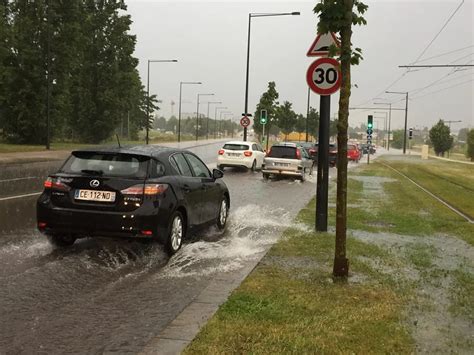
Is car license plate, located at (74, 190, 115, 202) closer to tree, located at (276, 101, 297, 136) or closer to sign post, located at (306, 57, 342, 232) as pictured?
sign post, located at (306, 57, 342, 232)

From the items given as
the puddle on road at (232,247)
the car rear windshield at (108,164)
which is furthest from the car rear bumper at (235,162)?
the car rear windshield at (108,164)

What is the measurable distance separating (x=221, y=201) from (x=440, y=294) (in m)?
4.35

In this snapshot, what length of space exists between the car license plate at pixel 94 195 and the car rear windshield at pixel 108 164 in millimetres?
251

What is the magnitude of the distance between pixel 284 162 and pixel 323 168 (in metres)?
13.0

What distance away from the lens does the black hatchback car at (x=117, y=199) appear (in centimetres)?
660

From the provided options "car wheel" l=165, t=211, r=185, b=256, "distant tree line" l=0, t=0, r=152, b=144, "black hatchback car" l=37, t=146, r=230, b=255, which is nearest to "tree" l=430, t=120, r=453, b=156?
"distant tree line" l=0, t=0, r=152, b=144

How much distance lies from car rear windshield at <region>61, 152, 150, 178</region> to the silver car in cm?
1517

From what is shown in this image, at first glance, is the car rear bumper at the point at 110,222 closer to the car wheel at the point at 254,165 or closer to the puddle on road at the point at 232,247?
the puddle on road at the point at 232,247

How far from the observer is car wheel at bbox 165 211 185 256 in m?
6.92

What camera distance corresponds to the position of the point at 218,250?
7.53 meters

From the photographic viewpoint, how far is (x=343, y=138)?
5.93 metres

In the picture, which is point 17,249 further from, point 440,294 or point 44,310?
point 440,294

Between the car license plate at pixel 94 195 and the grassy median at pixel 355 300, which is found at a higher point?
the car license plate at pixel 94 195

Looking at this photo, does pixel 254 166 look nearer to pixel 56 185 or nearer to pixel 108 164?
pixel 108 164
